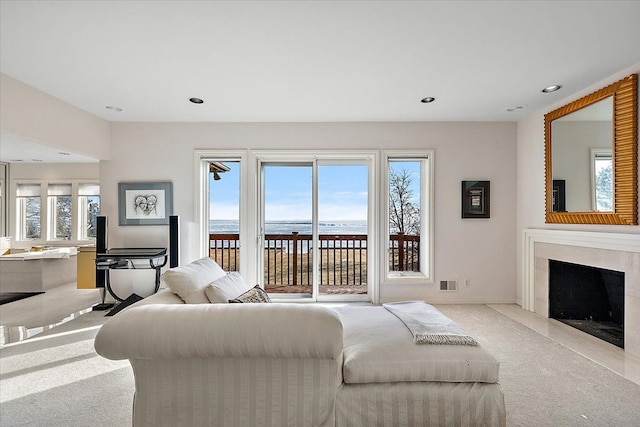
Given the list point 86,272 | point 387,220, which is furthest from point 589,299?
point 86,272

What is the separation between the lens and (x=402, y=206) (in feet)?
15.8

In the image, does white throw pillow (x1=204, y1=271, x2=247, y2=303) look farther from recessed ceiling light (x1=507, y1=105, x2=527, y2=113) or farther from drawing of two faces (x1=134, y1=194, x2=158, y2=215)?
recessed ceiling light (x1=507, y1=105, x2=527, y2=113)

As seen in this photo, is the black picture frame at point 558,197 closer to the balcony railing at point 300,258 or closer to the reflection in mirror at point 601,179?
the reflection in mirror at point 601,179

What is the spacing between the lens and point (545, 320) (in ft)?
12.7

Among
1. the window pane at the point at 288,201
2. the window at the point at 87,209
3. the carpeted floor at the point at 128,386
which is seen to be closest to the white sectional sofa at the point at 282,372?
the carpeted floor at the point at 128,386

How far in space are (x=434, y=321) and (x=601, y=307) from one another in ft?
8.85

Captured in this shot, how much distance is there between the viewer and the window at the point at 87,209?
696 centimetres

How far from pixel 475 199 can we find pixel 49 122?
5.20 meters

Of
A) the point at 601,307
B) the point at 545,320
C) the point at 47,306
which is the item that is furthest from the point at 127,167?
the point at 601,307

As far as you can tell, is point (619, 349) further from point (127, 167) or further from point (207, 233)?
point (127, 167)

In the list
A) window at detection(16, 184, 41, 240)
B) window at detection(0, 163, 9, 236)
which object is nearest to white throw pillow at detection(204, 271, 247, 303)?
window at detection(16, 184, 41, 240)

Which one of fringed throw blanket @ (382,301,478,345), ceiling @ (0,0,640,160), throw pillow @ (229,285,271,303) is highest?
ceiling @ (0,0,640,160)

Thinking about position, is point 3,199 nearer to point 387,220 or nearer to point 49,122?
point 49,122

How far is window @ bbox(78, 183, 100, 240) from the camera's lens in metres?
6.96
